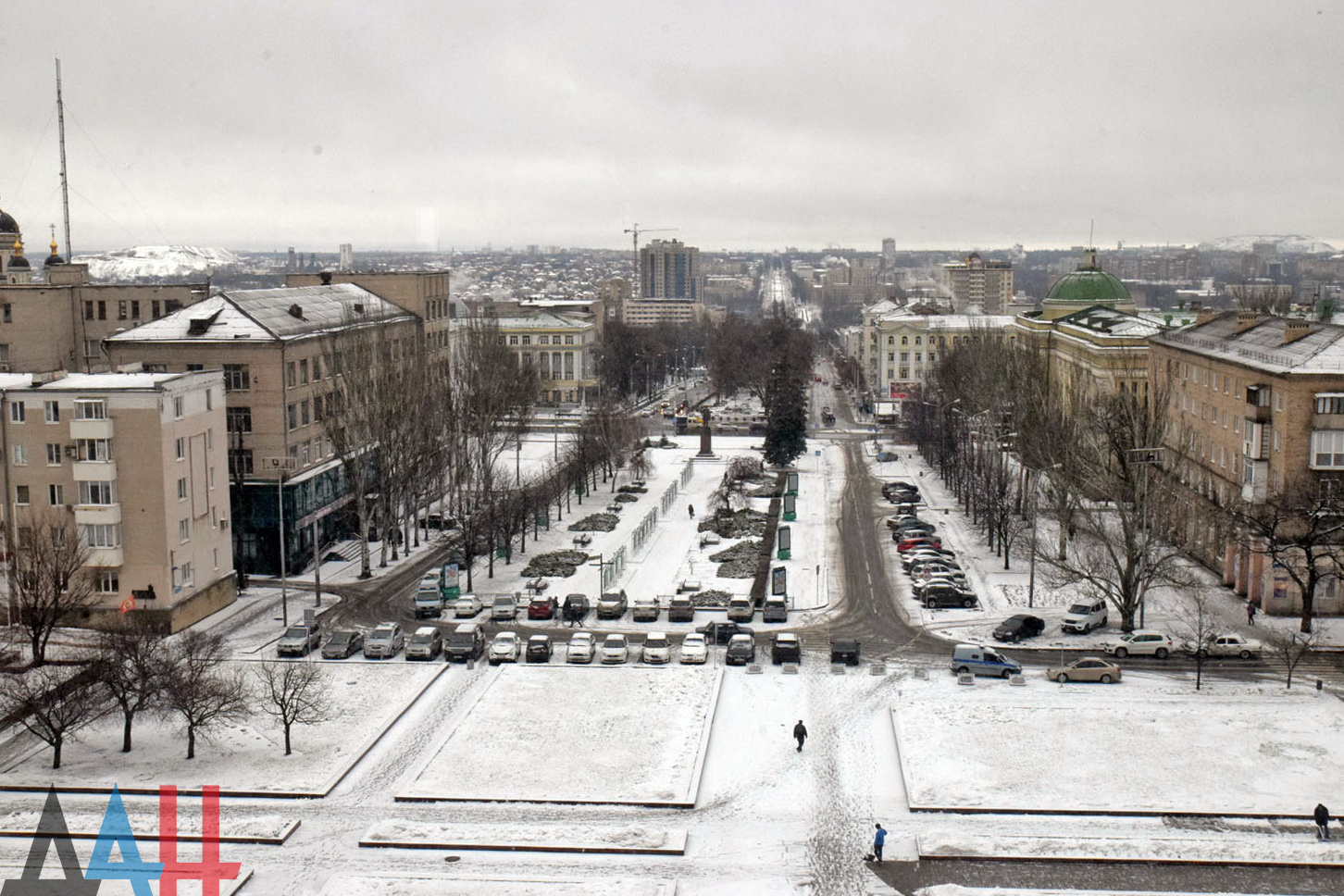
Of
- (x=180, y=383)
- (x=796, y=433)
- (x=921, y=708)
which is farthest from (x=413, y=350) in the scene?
(x=921, y=708)

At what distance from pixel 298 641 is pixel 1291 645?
29332 millimetres

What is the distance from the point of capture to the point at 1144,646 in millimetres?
39188

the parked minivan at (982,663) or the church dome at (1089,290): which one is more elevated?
the church dome at (1089,290)

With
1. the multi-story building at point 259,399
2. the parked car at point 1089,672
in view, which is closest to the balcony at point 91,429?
the multi-story building at point 259,399

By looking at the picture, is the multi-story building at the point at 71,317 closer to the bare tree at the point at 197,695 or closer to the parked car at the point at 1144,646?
the bare tree at the point at 197,695

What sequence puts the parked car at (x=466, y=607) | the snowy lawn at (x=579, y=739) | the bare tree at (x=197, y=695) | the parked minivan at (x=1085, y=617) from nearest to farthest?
the snowy lawn at (x=579, y=739), the bare tree at (x=197, y=695), the parked minivan at (x=1085, y=617), the parked car at (x=466, y=607)

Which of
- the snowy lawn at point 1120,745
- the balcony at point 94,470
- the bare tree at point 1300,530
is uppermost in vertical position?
the balcony at point 94,470

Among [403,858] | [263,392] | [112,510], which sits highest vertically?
[263,392]

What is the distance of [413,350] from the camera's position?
61.8 metres

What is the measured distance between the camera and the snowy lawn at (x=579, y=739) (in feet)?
94.4

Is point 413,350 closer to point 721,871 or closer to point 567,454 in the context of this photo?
point 567,454

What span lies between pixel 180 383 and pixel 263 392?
7.57 meters

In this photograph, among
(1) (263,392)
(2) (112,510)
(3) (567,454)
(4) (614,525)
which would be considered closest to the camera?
(2) (112,510)

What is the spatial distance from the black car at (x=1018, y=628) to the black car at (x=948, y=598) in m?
3.47
